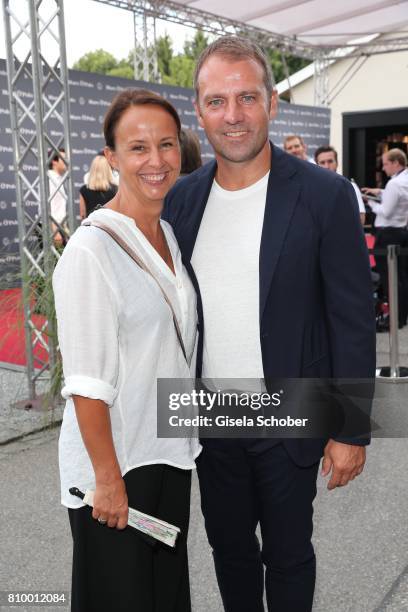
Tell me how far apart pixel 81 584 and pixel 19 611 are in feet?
3.77

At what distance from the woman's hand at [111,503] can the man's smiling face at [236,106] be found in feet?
3.04

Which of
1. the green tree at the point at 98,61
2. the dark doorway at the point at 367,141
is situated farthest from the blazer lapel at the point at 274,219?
the green tree at the point at 98,61

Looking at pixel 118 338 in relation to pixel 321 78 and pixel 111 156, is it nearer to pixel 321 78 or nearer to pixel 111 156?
pixel 111 156

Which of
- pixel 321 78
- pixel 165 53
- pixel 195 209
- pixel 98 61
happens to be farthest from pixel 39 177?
pixel 98 61

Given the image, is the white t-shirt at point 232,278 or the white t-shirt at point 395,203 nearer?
the white t-shirt at point 232,278

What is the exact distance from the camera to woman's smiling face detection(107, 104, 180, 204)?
170 cm

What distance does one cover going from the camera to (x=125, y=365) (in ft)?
5.29

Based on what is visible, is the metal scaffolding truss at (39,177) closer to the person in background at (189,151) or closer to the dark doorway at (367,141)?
the person in background at (189,151)

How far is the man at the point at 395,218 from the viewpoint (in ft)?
24.5

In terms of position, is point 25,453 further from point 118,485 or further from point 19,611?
point 118,485

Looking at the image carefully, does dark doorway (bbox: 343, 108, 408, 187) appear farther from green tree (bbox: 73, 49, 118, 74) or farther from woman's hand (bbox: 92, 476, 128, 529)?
green tree (bbox: 73, 49, 118, 74)

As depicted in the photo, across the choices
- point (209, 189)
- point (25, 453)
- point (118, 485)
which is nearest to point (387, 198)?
point (25, 453)

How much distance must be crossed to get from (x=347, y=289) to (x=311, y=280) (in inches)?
3.9

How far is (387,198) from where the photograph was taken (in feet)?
24.7
